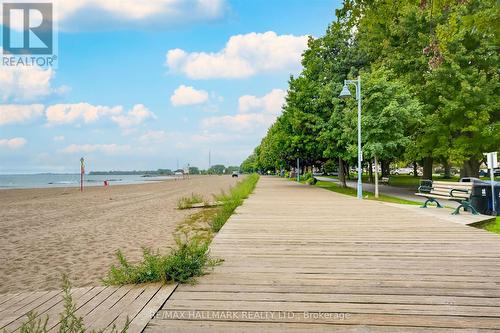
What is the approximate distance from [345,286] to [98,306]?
2831 millimetres

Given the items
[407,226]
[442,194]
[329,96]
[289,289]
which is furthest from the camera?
[329,96]

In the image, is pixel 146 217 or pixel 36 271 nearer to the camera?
pixel 36 271

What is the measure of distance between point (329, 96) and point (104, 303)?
23825 mm

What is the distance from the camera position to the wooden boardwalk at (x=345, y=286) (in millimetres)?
3135

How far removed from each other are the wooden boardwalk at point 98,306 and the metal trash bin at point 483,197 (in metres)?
11.5

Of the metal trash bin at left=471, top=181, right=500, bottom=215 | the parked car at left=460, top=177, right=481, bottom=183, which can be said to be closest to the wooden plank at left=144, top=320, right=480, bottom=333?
the metal trash bin at left=471, top=181, right=500, bottom=215

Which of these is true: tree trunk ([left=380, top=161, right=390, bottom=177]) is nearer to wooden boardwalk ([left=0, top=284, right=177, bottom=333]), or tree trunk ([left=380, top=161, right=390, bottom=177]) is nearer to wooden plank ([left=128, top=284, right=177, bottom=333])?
wooden plank ([left=128, top=284, right=177, bottom=333])

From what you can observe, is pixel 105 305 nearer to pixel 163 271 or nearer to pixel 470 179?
pixel 163 271

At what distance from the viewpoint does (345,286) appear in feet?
13.3

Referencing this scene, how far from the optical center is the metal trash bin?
11.2 meters

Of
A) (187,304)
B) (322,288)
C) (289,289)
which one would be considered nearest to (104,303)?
(187,304)

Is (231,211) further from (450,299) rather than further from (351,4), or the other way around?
(450,299)

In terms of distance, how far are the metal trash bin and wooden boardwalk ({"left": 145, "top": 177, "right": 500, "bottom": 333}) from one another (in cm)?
494

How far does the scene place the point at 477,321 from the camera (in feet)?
10.3
